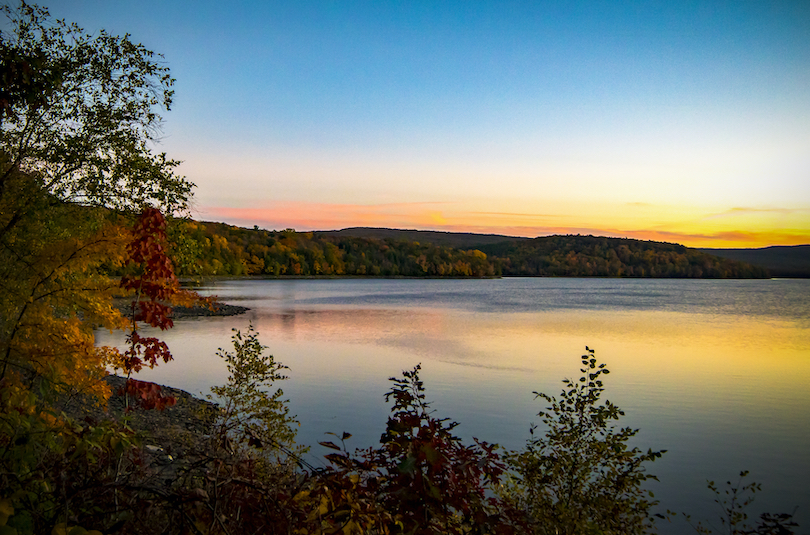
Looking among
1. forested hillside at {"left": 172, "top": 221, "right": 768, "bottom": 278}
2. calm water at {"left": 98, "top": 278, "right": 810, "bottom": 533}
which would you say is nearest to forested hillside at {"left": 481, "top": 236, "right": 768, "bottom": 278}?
forested hillside at {"left": 172, "top": 221, "right": 768, "bottom": 278}

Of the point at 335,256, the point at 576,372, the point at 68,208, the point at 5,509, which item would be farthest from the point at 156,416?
the point at 335,256

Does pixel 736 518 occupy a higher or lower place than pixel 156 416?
higher

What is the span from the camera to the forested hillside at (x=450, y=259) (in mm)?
142500

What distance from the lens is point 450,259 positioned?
164750 millimetres

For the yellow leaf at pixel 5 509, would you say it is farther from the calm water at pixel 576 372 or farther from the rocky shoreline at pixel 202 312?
the rocky shoreline at pixel 202 312

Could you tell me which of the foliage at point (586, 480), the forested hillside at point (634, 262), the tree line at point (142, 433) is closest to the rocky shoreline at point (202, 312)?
the tree line at point (142, 433)

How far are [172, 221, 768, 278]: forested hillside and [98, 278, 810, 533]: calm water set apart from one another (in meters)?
103

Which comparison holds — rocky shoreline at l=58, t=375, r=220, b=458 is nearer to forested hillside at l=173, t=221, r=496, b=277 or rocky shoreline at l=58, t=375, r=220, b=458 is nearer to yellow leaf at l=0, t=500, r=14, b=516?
yellow leaf at l=0, t=500, r=14, b=516

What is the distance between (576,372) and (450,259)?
14466 centimetres

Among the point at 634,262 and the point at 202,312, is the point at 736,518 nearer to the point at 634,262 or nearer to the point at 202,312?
the point at 202,312

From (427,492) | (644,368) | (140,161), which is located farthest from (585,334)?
(427,492)

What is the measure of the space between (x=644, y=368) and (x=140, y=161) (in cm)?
1934

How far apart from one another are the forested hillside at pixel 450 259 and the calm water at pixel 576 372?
103 m

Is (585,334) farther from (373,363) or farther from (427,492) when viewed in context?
(427,492)
